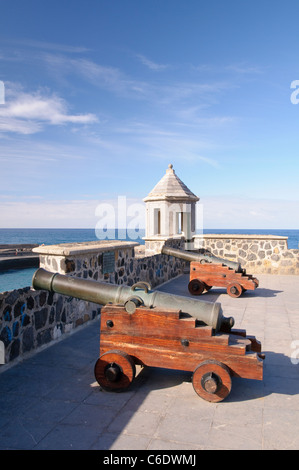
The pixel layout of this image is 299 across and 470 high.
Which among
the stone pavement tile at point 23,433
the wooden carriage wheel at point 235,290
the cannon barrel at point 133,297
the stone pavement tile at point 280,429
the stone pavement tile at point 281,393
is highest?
the cannon barrel at point 133,297

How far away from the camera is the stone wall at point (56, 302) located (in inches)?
168

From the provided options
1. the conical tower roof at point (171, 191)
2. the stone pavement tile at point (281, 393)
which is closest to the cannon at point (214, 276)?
the conical tower roof at point (171, 191)

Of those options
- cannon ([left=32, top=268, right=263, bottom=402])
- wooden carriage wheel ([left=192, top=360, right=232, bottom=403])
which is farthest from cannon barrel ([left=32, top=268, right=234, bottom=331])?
wooden carriage wheel ([left=192, top=360, right=232, bottom=403])

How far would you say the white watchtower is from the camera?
12680 millimetres

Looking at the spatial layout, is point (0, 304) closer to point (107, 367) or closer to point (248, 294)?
point (107, 367)

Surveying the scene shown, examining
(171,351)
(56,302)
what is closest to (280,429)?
(171,351)

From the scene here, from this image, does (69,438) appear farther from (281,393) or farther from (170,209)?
(170,209)

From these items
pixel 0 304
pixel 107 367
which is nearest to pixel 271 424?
pixel 107 367

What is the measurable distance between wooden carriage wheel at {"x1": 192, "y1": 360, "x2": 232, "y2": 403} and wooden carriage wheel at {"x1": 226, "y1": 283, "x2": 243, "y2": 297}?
519 centimetres

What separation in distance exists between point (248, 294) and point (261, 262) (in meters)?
4.23

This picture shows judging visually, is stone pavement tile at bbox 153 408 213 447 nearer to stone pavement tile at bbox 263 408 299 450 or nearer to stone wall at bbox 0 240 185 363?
stone pavement tile at bbox 263 408 299 450

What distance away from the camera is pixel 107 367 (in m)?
3.64

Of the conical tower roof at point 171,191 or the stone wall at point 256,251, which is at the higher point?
the conical tower roof at point 171,191

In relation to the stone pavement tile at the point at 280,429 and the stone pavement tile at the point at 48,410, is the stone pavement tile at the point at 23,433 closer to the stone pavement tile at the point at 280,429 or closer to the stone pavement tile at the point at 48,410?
the stone pavement tile at the point at 48,410
